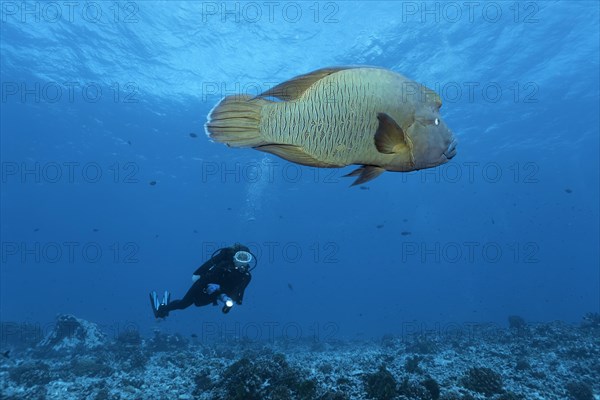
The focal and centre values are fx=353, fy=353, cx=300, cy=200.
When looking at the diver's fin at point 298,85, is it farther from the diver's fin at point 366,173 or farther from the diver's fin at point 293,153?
the diver's fin at point 366,173

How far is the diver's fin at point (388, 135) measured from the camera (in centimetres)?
129

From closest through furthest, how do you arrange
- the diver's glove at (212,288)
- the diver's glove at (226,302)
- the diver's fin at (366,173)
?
1. the diver's fin at (366,173)
2. the diver's glove at (226,302)
3. the diver's glove at (212,288)

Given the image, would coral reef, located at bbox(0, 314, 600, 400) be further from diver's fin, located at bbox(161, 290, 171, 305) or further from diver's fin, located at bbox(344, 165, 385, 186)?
diver's fin, located at bbox(344, 165, 385, 186)

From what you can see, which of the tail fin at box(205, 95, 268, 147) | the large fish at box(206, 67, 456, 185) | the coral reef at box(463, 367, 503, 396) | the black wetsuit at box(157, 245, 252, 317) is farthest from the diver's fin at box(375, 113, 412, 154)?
the coral reef at box(463, 367, 503, 396)

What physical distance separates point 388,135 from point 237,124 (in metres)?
0.57

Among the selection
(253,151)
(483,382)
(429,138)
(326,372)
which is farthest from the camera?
(253,151)

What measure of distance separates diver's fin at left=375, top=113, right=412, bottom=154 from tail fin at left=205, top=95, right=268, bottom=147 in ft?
1.44

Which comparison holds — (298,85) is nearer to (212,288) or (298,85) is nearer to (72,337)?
(212,288)

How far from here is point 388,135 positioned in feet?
4.33

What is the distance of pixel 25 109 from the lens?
3538 centimetres

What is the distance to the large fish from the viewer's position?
133cm

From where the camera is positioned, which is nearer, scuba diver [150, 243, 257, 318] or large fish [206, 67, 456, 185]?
large fish [206, 67, 456, 185]

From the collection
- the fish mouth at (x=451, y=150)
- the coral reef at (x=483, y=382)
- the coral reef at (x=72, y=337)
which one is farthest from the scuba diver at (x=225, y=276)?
the coral reef at (x=72, y=337)

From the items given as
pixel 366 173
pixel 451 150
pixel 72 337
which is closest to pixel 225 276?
pixel 366 173
